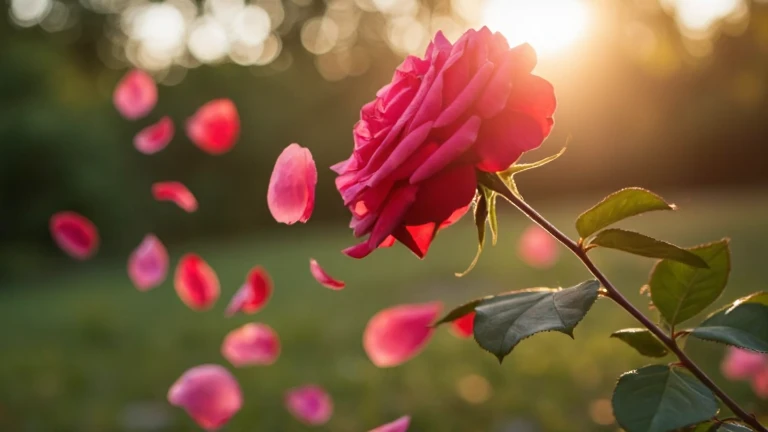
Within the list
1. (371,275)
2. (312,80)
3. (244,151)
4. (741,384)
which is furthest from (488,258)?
(312,80)

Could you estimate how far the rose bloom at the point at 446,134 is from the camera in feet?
1.45

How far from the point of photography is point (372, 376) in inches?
94.7

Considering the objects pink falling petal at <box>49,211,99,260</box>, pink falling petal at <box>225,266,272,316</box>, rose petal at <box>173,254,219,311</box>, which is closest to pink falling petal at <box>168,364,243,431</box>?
pink falling petal at <box>225,266,272,316</box>

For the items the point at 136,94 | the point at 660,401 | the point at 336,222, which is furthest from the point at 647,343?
the point at 336,222

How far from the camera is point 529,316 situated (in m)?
0.48

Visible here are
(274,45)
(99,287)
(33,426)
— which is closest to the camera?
(33,426)

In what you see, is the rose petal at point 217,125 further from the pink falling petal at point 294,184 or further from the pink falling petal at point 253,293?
the pink falling petal at point 294,184

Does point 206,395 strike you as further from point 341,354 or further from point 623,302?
point 341,354

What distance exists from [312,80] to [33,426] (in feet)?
26.1

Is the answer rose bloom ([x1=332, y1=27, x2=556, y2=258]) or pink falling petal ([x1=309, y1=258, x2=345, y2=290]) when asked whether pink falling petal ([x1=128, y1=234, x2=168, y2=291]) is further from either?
rose bloom ([x1=332, y1=27, x2=556, y2=258])

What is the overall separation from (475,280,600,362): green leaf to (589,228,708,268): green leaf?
0.04 metres

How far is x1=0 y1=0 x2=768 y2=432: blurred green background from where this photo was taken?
2000 millimetres

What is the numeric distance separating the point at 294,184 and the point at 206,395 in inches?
22.0

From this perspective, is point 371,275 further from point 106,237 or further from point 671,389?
point 671,389
